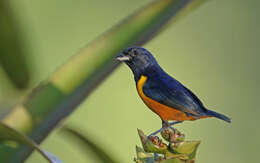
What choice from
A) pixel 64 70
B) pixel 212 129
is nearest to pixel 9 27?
pixel 64 70

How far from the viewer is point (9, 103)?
835mm

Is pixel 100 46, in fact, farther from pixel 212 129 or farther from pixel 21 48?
pixel 212 129

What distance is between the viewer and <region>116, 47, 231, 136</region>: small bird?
398mm

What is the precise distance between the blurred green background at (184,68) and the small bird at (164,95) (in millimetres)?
658

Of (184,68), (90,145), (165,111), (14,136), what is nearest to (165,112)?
(165,111)

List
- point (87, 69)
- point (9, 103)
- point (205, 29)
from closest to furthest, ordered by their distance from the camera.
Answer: point (87, 69)
point (9, 103)
point (205, 29)

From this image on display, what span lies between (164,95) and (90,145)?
308 mm

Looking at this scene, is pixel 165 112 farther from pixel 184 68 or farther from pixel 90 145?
pixel 184 68

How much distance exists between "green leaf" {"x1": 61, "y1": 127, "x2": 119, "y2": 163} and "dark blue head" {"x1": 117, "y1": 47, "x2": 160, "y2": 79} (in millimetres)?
235

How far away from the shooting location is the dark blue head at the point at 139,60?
0.45m

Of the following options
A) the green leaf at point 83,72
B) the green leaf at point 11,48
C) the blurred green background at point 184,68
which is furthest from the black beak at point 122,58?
the blurred green background at point 184,68

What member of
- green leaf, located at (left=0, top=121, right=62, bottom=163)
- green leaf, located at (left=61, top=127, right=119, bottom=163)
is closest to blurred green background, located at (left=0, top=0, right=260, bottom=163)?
green leaf, located at (left=61, top=127, right=119, bottom=163)

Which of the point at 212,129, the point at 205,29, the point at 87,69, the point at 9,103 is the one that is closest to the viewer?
the point at 87,69

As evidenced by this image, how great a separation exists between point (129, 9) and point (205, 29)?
1.36 ft
